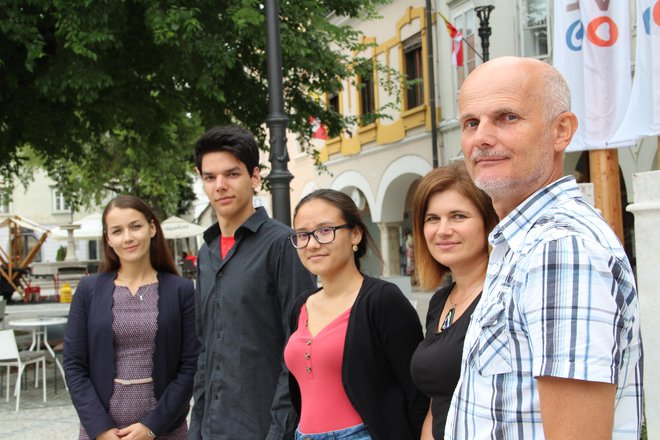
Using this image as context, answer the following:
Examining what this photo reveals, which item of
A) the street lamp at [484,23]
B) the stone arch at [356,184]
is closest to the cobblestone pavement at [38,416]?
the street lamp at [484,23]

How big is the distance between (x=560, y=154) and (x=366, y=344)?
1.30 m

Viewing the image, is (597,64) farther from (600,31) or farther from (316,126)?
(316,126)

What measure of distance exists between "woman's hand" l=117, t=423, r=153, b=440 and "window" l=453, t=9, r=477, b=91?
15679mm

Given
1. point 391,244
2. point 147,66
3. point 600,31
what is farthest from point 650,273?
point 391,244

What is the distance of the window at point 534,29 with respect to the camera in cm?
1593

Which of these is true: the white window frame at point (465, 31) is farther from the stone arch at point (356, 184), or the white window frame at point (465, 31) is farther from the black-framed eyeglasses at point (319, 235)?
the black-framed eyeglasses at point (319, 235)

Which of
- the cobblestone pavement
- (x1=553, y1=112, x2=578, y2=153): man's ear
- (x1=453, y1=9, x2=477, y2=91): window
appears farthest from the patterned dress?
(x1=453, y1=9, x2=477, y2=91): window

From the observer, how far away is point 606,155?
6.10 metres

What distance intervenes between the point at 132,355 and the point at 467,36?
52.8ft

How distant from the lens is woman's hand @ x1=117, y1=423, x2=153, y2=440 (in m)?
3.59

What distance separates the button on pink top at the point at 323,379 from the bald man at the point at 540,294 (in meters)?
1.07

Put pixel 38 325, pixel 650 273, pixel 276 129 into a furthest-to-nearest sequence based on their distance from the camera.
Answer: pixel 38 325 → pixel 276 129 → pixel 650 273

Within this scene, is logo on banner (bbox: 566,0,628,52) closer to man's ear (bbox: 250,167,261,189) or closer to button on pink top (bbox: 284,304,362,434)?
man's ear (bbox: 250,167,261,189)

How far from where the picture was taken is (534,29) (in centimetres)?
1614
